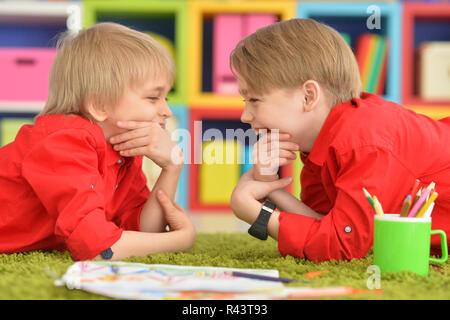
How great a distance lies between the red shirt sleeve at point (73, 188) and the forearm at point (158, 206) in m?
0.23

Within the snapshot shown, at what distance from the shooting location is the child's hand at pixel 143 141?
3.71ft

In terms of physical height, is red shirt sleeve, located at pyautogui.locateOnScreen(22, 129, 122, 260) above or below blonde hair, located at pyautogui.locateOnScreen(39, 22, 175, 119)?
below

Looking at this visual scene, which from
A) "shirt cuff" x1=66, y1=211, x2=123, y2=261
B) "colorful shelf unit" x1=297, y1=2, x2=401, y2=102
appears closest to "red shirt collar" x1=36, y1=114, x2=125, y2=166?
"shirt cuff" x1=66, y1=211, x2=123, y2=261

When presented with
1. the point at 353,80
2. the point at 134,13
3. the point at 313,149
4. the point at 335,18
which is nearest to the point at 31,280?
the point at 313,149

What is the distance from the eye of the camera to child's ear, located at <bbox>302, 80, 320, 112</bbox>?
3.64 ft

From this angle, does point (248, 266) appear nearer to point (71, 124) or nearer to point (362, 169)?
point (362, 169)

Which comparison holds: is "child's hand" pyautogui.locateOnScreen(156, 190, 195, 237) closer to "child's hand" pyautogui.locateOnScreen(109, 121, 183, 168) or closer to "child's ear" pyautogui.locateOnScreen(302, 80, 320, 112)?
"child's hand" pyautogui.locateOnScreen(109, 121, 183, 168)

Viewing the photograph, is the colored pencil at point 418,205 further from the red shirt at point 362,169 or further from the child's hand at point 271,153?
the child's hand at point 271,153

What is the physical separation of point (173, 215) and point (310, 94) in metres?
0.40

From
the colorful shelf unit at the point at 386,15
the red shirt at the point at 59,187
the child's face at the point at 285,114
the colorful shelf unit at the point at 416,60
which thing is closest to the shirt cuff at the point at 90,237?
the red shirt at the point at 59,187

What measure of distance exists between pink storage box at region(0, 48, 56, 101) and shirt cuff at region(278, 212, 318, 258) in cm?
183

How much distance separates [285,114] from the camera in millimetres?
1133

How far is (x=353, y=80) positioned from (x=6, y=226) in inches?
31.4

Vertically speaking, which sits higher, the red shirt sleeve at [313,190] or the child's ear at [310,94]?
the child's ear at [310,94]
